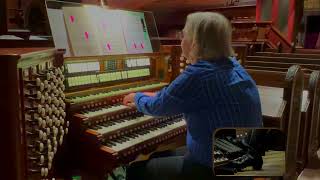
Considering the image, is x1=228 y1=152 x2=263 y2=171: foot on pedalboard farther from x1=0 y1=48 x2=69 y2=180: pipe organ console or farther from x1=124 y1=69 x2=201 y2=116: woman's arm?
x1=0 y1=48 x2=69 y2=180: pipe organ console

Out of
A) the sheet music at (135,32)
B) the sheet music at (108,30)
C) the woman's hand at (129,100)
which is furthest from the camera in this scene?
the sheet music at (135,32)

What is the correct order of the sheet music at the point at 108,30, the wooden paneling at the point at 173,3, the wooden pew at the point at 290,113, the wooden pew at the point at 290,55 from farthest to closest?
the wooden paneling at the point at 173,3
the wooden pew at the point at 290,55
the sheet music at the point at 108,30
the wooden pew at the point at 290,113

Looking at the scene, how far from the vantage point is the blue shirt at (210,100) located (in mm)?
1870

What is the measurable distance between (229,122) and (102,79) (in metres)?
1.21

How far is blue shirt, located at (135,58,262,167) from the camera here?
187 centimetres

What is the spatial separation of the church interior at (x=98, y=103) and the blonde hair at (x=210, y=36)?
1.50 feet

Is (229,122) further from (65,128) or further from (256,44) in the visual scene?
(256,44)

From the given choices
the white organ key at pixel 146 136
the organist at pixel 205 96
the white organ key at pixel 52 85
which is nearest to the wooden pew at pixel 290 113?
the organist at pixel 205 96

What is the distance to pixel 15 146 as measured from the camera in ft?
4.12

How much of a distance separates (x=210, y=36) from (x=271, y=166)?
78cm

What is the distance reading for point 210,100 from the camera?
1875 mm

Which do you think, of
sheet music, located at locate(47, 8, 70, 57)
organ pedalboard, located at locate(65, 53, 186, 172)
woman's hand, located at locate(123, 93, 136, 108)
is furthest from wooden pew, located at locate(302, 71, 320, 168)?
sheet music, located at locate(47, 8, 70, 57)

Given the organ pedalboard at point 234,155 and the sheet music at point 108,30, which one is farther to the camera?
the sheet music at point 108,30

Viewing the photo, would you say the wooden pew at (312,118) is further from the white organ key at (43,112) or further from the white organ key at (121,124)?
the white organ key at (43,112)
